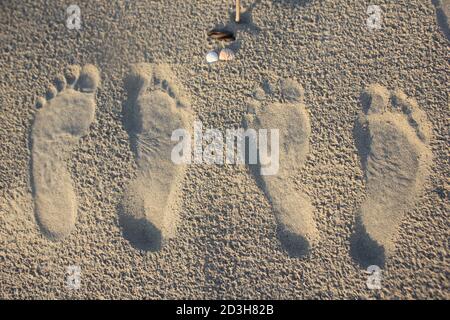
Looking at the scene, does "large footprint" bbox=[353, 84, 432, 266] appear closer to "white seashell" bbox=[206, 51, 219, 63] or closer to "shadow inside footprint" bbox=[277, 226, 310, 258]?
"shadow inside footprint" bbox=[277, 226, 310, 258]

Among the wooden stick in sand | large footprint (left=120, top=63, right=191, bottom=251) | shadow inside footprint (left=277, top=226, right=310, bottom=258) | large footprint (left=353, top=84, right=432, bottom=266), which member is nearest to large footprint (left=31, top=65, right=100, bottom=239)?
large footprint (left=120, top=63, right=191, bottom=251)

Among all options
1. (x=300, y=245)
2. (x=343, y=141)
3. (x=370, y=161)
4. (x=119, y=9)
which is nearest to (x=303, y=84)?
(x=343, y=141)

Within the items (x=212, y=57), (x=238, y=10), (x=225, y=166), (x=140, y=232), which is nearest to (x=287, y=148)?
(x=225, y=166)

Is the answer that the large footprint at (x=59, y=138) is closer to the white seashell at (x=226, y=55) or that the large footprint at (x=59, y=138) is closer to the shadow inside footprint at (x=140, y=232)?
the shadow inside footprint at (x=140, y=232)

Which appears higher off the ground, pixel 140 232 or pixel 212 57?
pixel 212 57

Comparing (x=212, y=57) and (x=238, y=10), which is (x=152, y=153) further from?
(x=238, y=10)

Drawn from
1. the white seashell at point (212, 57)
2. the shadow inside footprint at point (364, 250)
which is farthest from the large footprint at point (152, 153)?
the shadow inside footprint at point (364, 250)
